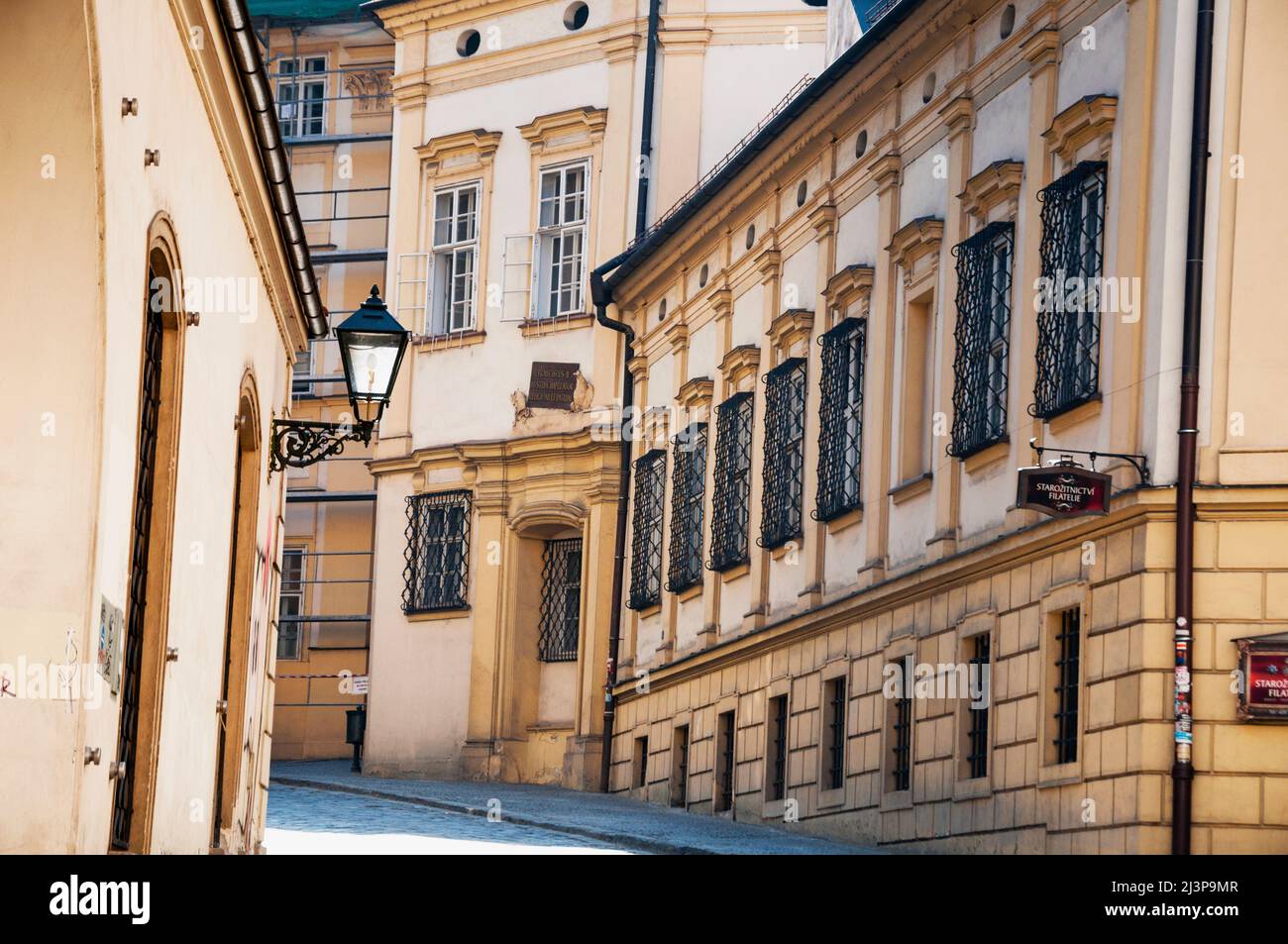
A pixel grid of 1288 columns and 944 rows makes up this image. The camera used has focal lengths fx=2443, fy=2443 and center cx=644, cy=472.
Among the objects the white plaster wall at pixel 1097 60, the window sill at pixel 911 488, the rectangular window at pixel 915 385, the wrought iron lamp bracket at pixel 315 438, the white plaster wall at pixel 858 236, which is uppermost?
the white plaster wall at pixel 1097 60

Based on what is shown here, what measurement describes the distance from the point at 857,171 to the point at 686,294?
22.1 ft

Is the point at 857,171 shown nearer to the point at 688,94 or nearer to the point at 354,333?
the point at 688,94

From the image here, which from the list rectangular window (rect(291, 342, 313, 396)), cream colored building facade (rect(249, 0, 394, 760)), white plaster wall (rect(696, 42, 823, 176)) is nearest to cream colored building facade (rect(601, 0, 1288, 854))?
white plaster wall (rect(696, 42, 823, 176))

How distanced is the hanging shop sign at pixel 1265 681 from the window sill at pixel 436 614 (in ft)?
63.1

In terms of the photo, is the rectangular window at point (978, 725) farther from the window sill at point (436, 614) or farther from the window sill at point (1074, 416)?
the window sill at point (436, 614)

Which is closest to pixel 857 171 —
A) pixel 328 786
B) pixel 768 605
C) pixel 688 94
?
pixel 768 605

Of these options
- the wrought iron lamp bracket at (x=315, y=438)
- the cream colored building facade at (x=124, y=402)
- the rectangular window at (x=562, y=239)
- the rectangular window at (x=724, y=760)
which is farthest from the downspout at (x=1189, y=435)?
the rectangular window at (x=562, y=239)

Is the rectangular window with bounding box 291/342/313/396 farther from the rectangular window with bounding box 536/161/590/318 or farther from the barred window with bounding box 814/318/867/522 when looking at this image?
the barred window with bounding box 814/318/867/522

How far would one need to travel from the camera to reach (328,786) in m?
32.5

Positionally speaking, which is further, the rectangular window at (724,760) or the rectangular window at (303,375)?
the rectangular window at (303,375)

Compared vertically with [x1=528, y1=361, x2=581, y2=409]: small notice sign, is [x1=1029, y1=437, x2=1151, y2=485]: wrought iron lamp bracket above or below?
below

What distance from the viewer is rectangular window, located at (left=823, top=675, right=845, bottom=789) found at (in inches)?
991

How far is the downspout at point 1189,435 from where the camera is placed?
17.4 meters

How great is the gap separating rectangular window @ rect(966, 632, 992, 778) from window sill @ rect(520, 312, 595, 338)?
14.6m
